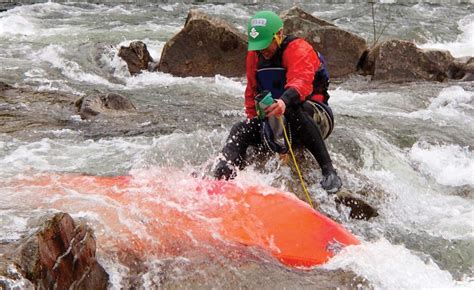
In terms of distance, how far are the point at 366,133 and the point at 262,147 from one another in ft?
6.21

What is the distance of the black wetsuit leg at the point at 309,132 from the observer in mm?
4750

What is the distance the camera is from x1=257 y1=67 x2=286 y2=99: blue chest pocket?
482 cm

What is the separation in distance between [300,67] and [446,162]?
2619mm

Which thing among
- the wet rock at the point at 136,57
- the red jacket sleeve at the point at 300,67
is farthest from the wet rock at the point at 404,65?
the red jacket sleeve at the point at 300,67

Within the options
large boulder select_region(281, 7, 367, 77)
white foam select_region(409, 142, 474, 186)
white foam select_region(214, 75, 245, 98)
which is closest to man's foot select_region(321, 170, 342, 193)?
white foam select_region(409, 142, 474, 186)

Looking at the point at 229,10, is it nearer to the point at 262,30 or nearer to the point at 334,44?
the point at 334,44

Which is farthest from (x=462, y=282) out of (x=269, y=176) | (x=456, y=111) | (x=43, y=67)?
(x=43, y=67)

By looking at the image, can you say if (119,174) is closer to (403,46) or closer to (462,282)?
(462,282)

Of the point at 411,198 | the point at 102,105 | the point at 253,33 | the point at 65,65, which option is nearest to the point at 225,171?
the point at 253,33

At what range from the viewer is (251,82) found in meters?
5.05

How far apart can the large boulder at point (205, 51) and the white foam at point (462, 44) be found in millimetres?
5750

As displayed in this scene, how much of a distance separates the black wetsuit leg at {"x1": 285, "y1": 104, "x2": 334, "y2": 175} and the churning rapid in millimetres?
203

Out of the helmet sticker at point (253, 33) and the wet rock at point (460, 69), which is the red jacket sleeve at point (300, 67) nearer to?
the helmet sticker at point (253, 33)

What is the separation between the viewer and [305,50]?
4664mm
